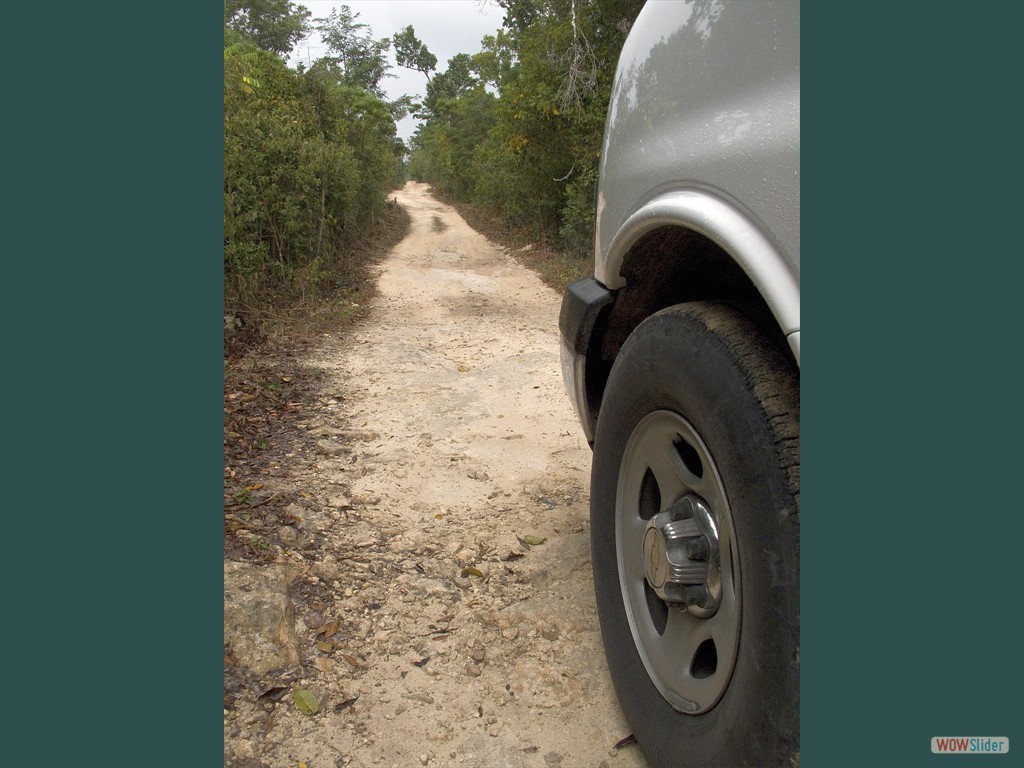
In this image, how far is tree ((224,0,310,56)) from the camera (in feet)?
93.0

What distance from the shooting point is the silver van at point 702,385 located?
137 centimetres

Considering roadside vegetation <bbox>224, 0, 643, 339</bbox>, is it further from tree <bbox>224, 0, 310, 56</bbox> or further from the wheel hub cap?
the wheel hub cap

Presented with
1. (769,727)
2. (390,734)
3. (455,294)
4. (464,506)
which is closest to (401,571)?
(464,506)

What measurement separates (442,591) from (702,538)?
1.62 meters

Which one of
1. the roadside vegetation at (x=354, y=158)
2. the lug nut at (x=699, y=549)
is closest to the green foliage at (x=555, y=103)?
the roadside vegetation at (x=354, y=158)

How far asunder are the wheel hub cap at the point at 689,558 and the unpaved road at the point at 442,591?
2.31 ft

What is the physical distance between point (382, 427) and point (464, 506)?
1486 millimetres

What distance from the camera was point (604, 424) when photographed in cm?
217

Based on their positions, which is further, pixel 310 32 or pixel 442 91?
pixel 442 91

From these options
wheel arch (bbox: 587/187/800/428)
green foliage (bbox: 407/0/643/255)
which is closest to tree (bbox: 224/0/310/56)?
green foliage (bbox: 407/0/643/255)

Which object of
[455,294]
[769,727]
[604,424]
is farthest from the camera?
[455,294]

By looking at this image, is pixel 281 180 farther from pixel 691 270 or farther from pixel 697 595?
pixel 697 595

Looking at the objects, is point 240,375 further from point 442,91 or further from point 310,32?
point 442,91

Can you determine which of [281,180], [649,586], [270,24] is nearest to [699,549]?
[649,586]
